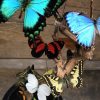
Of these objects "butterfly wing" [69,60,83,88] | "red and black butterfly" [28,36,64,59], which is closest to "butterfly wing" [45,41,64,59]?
"red and black butterfly" [28,36,64,59]

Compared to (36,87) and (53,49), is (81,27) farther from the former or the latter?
(36,87)

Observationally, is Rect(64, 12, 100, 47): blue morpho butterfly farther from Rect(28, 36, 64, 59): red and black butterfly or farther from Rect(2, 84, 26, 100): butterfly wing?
Rect(2, 84, 26, 100): butterfly wing

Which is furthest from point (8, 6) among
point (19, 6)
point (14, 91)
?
point (14, 91)

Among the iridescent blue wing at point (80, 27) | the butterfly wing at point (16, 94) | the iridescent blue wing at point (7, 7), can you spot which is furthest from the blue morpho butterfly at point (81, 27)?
the butterfly wing at point (16, 94)

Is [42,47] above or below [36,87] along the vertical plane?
above

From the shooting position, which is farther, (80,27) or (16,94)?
(16,94)

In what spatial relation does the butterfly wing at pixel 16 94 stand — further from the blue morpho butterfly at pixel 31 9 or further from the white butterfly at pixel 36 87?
the blue morpho butterfly at pixel 31 9

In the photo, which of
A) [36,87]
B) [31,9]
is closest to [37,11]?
[31,9]
